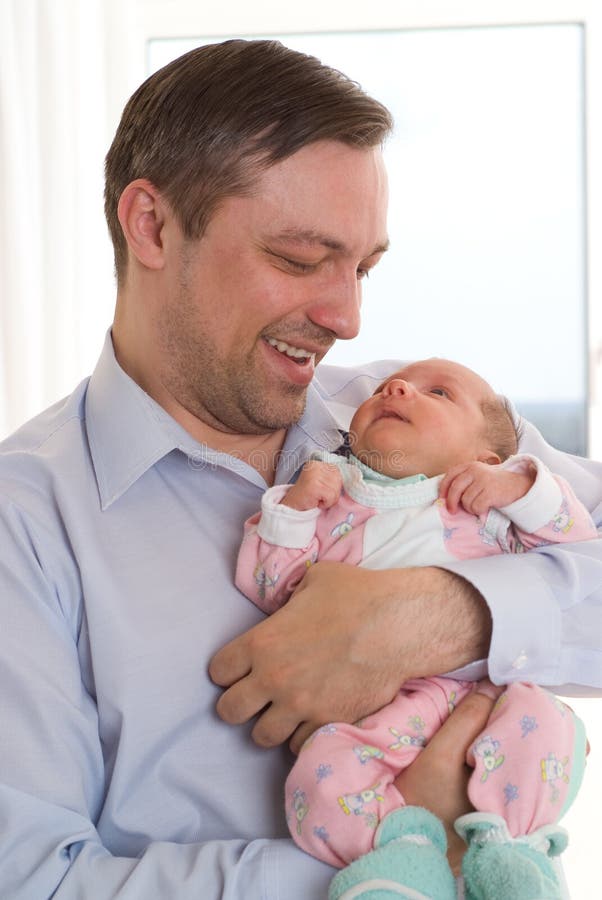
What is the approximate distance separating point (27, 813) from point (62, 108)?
294cm

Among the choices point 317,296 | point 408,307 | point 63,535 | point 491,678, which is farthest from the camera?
point 408,307

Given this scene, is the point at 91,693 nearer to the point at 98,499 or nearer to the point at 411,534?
the point at 98,499

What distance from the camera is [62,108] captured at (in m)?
3.63

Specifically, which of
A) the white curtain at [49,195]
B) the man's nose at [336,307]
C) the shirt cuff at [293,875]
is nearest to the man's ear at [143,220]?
the man's nose at [336,307]

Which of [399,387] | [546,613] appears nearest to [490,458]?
[399,387]

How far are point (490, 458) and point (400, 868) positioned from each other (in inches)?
26.4

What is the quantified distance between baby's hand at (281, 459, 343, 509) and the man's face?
0.65ft

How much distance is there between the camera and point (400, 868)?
3.73 feet

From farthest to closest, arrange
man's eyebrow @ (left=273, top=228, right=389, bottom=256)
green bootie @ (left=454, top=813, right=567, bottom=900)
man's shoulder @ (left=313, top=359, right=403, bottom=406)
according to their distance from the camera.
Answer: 1. man's shoulder @ (left=313, top=359, right=403, bottom=406)
2. man's eyebrow @ (left=273, top=228, right=389, bottom=256)
3. green bootie @ (left=454, top=813, right=567, bottom=900)

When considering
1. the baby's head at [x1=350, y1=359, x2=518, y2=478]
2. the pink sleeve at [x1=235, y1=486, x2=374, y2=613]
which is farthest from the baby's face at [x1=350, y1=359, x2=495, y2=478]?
the pink sleeve at [x1=235, y1=486, x2=374, y2=613]

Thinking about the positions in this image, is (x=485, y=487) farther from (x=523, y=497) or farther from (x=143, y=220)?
(x=143, y=220)

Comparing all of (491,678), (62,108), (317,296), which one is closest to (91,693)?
(491,678)

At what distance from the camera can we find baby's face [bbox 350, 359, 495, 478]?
156 cm

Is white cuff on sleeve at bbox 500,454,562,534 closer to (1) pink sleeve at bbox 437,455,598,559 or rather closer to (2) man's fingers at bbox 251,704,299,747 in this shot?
(1) pink sleeve at bbox 437,455,598,559
